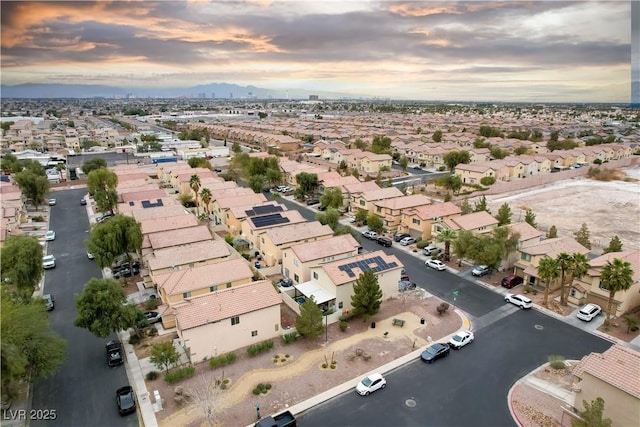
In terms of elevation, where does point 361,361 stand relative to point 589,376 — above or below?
below

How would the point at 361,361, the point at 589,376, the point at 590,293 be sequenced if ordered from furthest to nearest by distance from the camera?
the point at 590,293
the point at 361,361
the point at 589,376

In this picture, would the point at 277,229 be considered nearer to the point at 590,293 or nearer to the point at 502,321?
the point at 502,321

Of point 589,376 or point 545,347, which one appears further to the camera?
point 545,347

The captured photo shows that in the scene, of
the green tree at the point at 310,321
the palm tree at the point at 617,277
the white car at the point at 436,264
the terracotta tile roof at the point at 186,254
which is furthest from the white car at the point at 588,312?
the terracotta tile roof at the point at 186,254

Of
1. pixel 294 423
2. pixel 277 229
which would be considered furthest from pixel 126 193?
pixel 294 423

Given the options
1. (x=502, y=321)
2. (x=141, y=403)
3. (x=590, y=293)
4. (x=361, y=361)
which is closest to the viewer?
(x=141, y=403)

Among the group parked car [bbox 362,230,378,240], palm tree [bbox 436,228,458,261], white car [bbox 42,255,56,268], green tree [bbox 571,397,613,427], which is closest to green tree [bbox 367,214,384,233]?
parked car [bbox 362,230,378,240]
